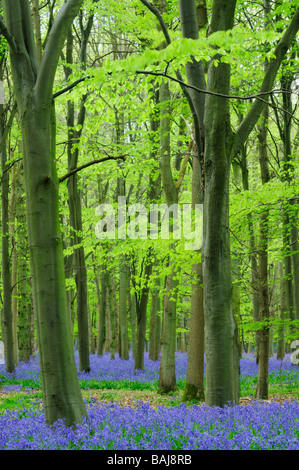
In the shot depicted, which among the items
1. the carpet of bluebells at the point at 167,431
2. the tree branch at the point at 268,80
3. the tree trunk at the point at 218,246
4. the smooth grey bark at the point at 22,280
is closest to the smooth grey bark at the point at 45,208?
the carpet of bluebells at the point at 167,431

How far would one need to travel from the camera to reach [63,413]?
175 inches

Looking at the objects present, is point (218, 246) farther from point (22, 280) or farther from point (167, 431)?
point (22, 280)

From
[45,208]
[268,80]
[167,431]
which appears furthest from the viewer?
[268,80]

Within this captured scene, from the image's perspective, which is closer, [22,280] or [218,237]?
[218,237]

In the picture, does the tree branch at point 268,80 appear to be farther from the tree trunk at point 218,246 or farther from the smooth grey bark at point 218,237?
the tree trunk at point 218,246

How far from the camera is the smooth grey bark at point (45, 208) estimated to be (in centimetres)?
447

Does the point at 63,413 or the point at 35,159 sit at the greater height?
the point at 35,159

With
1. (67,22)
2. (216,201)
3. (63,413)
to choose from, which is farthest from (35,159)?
(63,413)

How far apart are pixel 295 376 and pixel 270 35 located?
13.0 meters

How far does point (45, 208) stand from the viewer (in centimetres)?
462

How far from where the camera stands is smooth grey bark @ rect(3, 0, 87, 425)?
447 centimetres

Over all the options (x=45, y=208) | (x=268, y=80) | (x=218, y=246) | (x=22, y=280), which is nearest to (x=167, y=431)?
(x=218, y=246)

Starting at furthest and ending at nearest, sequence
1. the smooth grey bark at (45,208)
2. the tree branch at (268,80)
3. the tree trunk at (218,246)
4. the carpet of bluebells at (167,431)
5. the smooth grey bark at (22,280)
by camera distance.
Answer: the smooth grey bark at (22,280) < the tree branch at (268,80) < the tree trunk at (218,246) < the smooth grey bark at (45,208) < the carpet of bluebells at (167,431)
